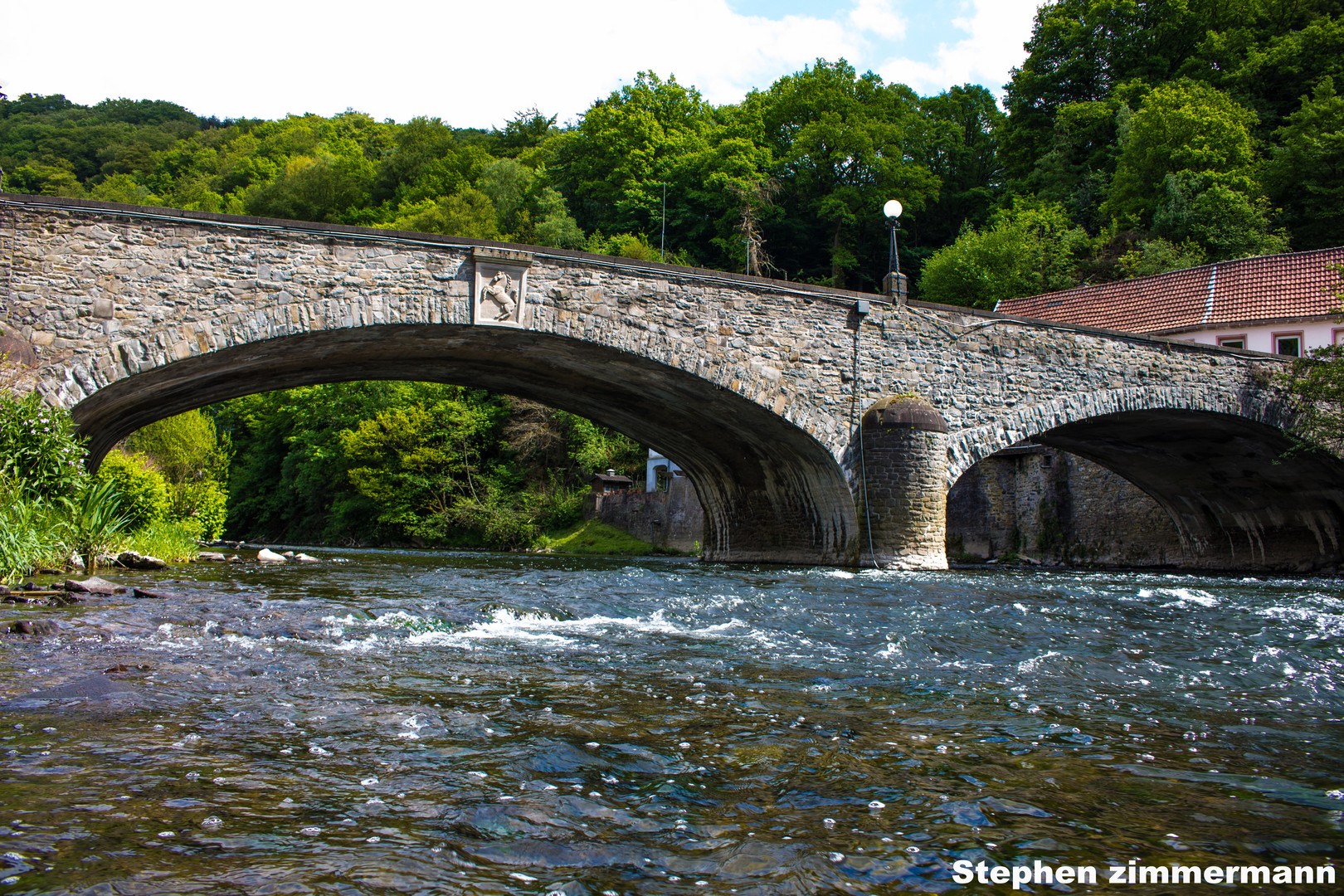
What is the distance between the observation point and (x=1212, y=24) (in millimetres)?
37875

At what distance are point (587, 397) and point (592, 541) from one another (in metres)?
16.0

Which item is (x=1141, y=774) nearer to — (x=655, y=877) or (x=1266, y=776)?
(x=1266, y=776)

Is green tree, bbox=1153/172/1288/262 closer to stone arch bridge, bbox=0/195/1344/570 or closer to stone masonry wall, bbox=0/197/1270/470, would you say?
stone arch bridge, bbox=0/195/1344/570

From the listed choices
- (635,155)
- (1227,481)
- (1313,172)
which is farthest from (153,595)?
(635,155)

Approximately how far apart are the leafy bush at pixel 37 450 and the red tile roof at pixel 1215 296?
23056 millimetres

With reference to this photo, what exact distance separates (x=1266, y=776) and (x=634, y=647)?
3601mm

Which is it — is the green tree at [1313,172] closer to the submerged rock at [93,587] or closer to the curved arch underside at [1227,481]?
the curved arch underside at [1227,481]

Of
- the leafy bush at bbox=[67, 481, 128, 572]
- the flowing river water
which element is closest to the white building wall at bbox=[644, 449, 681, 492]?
the leafy bush at bbox=[67, 481, 128, 572]

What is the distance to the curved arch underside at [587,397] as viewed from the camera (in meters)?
13.0

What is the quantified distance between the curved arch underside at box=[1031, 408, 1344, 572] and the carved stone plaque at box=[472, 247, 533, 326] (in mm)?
10796

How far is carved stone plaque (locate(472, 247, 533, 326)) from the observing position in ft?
41.2

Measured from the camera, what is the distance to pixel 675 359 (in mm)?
13734

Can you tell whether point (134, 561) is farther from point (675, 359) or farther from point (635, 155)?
point (635, 155)

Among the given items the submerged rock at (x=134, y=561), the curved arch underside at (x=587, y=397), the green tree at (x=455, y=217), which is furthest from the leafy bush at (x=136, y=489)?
the green tree at (x=455, y=217)
